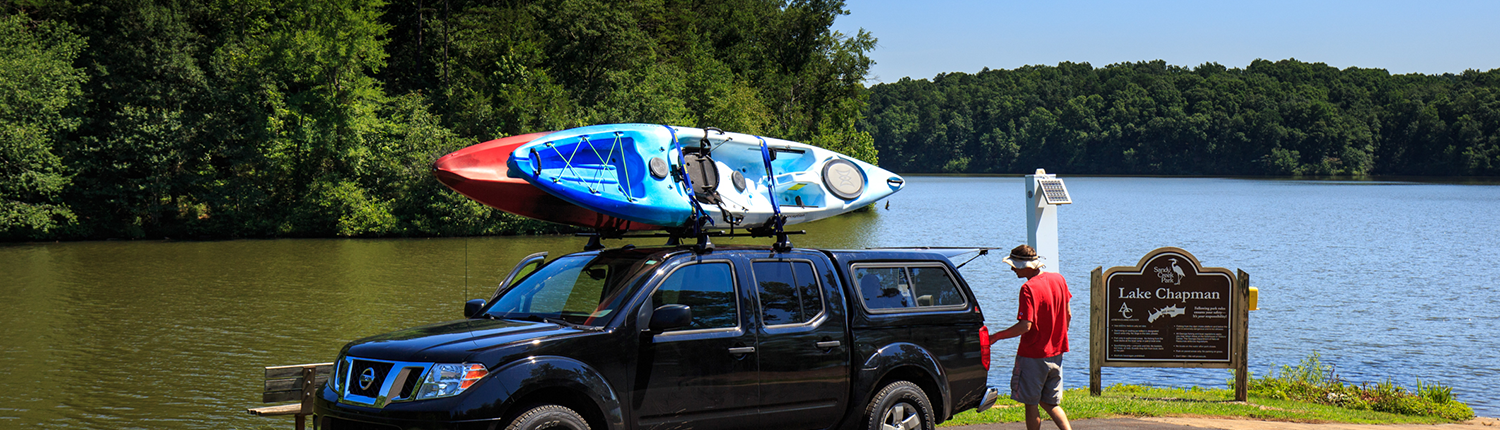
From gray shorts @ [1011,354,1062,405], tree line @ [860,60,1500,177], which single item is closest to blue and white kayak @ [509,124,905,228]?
gray shorts @ [1011,354,1062,405]

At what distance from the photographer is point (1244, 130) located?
170 meters

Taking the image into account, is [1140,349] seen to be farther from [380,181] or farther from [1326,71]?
[1326,71]

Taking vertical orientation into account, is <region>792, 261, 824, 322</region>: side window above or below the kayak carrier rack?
below

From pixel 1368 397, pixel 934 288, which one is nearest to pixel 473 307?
pixel 934 288

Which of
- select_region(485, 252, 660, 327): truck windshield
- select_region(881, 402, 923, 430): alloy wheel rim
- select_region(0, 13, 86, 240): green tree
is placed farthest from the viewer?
select_region(0, 13, 86, 240): green tree

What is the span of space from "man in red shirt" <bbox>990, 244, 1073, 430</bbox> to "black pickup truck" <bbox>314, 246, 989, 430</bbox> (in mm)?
386

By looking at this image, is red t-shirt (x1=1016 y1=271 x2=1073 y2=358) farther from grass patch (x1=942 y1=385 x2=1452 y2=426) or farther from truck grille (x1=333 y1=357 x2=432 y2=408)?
truck grille (x1=333 y1=357 x2=432 y2=408)

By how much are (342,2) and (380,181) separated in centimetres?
808

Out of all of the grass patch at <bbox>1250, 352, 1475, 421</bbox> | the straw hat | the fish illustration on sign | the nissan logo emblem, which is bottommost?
the grass patch at <bbox>1250, 352, 1475, 421</bbox>

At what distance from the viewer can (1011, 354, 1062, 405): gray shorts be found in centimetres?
818

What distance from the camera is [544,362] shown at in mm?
6129

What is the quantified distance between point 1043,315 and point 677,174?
330 cm

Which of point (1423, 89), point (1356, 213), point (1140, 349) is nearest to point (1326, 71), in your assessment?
point (1423, 89)

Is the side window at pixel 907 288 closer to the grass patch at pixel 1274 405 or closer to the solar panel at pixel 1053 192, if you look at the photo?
the grass patch at pixel 1274 405
